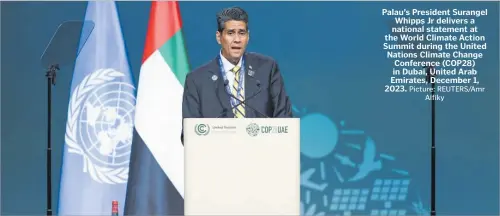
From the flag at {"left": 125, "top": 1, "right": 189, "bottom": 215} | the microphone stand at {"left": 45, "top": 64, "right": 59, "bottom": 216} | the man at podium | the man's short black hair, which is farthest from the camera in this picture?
the flag at {"left": 125, "top": 1, "right": 189, "bottom": 215}

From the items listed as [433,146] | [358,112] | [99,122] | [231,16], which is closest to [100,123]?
[99,122]

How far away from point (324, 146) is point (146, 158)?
4.59 feet

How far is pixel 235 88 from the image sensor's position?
207 inches

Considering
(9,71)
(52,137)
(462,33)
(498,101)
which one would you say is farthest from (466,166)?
(9,71)

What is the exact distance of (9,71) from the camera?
6.67 m

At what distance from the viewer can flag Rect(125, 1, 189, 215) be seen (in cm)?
650

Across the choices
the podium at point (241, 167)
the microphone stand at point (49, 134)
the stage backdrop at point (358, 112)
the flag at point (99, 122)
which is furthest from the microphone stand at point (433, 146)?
the podium at point (241, 167)

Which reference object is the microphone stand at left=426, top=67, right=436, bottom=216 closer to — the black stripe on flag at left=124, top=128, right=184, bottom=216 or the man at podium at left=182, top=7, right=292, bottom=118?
the man at podium at left=182, top=7, right=292, bottom=118

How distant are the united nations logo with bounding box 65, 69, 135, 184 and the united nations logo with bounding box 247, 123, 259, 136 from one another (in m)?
3.37

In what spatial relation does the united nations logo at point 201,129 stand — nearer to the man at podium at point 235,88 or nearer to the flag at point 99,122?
the man at podium at point 235,88

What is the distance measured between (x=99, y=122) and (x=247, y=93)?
1845 millimetres

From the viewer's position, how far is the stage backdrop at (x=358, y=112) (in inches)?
256

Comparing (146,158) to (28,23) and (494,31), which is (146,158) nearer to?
(28,23)

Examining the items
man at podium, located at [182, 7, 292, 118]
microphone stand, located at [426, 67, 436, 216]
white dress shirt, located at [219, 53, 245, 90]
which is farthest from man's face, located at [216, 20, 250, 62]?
microphone stand, located at [426, 67, 436, 216]
